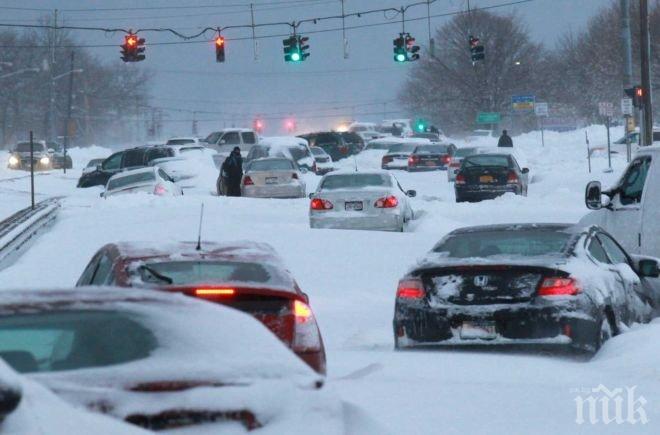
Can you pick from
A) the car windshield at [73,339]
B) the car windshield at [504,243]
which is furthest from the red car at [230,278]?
the car windshield at [73,339]

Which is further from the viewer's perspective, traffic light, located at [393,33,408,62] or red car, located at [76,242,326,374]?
traffic light, located at [393,33,408,62]

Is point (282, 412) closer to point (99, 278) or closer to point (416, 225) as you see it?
point (99, 278)

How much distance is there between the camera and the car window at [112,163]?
4169 centimetres

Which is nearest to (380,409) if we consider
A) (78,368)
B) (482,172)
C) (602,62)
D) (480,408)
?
(480,408)

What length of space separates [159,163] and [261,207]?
988 cm

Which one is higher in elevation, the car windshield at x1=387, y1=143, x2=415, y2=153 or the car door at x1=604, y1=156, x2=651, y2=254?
the car windshield at x1=387, y1=143, x2=415, y2=153

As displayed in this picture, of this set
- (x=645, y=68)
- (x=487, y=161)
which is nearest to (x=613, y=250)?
(x=645, y=68)

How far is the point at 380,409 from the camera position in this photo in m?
7.81

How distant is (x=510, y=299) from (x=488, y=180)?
23145mm

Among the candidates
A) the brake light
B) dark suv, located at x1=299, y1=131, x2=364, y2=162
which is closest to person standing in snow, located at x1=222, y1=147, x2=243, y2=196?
the brake light

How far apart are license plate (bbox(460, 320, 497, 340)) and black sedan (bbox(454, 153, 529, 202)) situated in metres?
22.9

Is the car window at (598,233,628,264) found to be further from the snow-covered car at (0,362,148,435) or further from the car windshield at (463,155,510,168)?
the car windshield at (463,155,510,168)

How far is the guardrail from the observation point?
2297 centimetres

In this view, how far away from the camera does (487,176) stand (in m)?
33.9
